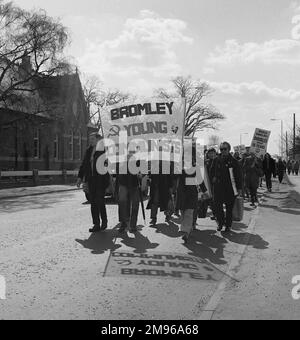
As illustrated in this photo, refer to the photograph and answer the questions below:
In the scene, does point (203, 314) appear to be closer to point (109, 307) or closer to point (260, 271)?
point (109, 307)

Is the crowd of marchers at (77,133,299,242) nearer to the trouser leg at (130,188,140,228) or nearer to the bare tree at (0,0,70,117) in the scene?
the trouser leg at (130,188,140,228)

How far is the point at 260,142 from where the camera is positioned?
2225 centimetres

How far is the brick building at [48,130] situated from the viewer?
3719 centimetres

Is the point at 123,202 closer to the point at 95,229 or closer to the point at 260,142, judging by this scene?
the point at 95,229

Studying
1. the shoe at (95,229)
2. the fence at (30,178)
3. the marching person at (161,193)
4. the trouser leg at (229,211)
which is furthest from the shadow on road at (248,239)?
the fence at (30,178)

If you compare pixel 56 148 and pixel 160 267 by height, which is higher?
pixel 56 148

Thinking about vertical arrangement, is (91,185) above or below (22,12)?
below

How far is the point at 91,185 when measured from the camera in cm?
1041

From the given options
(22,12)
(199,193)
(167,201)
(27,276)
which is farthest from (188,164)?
(22,12)

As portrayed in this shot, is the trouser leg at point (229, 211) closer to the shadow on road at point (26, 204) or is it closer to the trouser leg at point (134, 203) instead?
the trouser leg at point (134, 203)

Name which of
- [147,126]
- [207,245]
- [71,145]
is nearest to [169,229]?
[207,245]

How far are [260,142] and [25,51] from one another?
19.6 meters

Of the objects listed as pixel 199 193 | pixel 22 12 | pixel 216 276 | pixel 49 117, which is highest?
pixel 22 12

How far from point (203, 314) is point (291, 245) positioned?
4.49m
